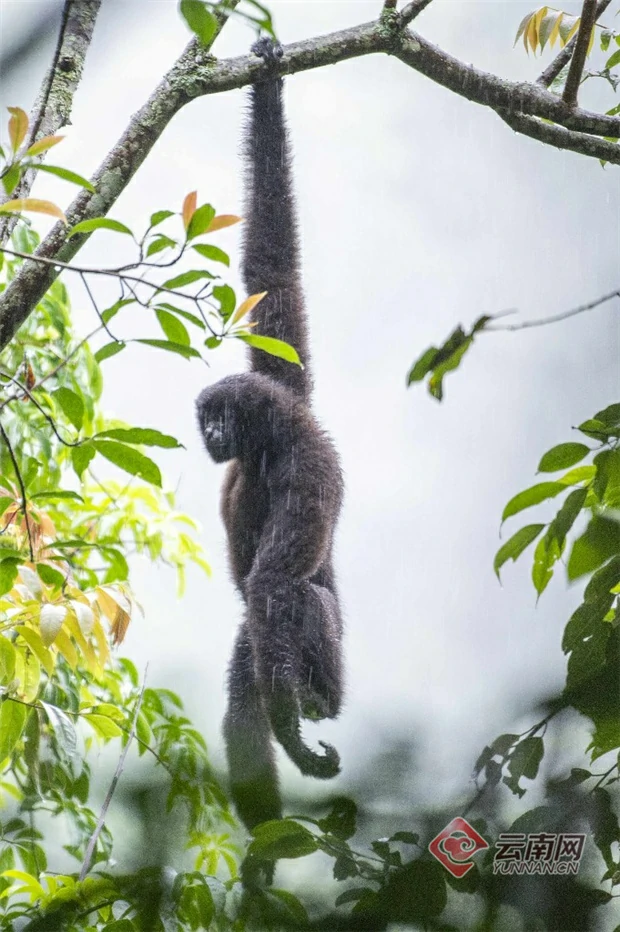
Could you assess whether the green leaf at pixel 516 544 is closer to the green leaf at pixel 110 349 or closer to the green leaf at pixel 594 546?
the green leaf at pixel 594 546

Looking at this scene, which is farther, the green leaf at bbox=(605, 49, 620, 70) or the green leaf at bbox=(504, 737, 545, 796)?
the green leaf at bbox=(605, 49, 620, 70)

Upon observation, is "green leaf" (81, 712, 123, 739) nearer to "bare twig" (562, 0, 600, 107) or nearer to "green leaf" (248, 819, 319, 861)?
"green leaf" (248, 819, 319, 861)

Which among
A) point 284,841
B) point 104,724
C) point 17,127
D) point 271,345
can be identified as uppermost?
point 17,127

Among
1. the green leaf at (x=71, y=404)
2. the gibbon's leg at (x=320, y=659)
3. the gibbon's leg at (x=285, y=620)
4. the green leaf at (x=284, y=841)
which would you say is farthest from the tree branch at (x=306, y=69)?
the green leaf at (x=284, y=841)

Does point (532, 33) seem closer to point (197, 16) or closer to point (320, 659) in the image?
point (197, 16)

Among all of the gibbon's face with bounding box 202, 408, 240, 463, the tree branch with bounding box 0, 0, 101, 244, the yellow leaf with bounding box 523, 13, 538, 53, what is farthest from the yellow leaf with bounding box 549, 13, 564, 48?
the gibbon's face with bounding box 202, 408, 240, 463

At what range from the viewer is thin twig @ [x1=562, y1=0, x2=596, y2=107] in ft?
3.31

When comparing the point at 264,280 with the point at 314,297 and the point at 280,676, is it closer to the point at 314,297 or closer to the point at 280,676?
the point at 314,297

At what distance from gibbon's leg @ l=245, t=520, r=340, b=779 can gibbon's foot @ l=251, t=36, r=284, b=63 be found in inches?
24.8

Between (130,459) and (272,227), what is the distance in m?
0.57

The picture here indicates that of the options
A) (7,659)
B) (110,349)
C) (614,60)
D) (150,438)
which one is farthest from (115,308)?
(614,60)

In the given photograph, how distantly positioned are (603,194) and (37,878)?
1.47m

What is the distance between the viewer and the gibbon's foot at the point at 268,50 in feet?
3.54

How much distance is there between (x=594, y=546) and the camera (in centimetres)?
84
